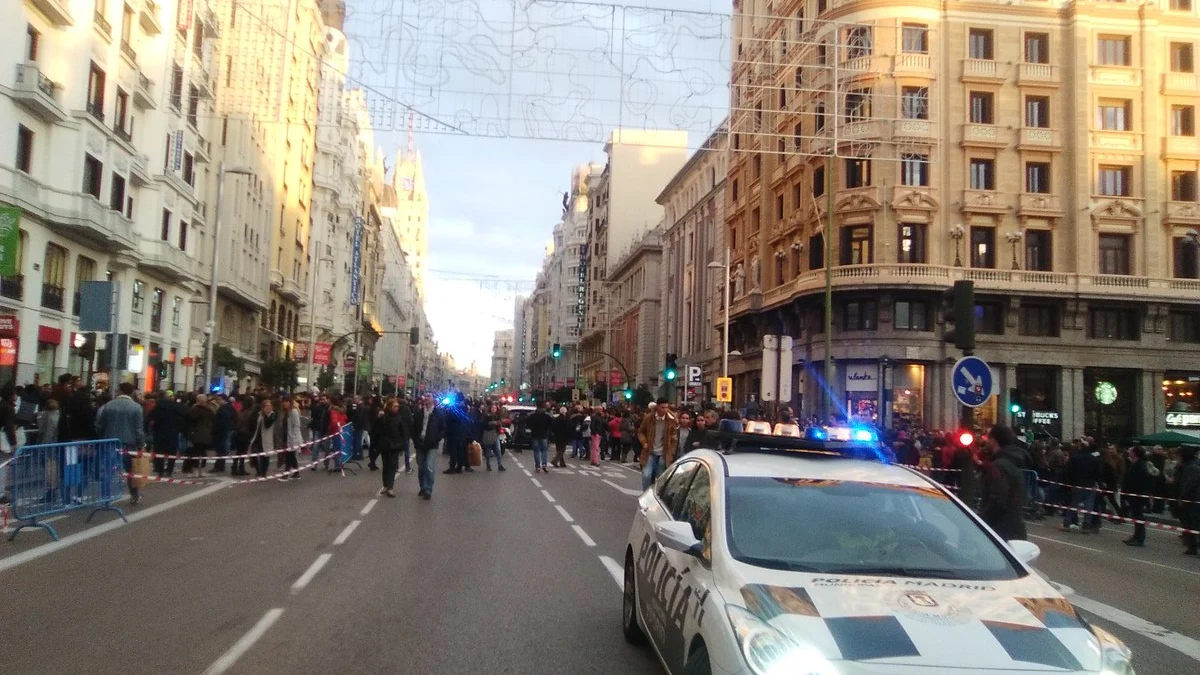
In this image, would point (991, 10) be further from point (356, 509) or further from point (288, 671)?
point (288, 671)

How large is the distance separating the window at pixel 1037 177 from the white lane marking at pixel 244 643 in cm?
4010

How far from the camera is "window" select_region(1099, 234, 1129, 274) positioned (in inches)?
1604

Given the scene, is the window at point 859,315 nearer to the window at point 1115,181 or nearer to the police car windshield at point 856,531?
the window at point 1115,181

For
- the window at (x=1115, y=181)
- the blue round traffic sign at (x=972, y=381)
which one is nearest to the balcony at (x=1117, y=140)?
the window at (x=1115, y=181)

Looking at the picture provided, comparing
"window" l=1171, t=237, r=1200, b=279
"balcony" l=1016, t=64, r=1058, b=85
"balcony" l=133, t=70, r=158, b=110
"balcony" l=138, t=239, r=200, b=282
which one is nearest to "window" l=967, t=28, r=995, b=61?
"balcony" l=1016, t=64, r=1058, b=85

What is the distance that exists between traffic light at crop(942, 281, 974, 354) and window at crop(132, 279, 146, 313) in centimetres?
3449

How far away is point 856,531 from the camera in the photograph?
5.11m

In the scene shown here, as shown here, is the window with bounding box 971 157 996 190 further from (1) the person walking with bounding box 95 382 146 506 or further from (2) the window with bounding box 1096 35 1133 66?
(1) the person walking with bounding box 95 382 146 506

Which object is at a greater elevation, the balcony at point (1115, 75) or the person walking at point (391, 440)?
the balcony at point (1115, 75)

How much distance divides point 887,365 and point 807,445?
112 feet

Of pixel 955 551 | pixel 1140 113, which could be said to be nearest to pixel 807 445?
pixel 955 551

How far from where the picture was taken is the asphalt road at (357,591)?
21.1 ft

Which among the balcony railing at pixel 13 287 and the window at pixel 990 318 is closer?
the balcony railing at pixel 13 287

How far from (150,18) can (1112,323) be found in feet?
132
